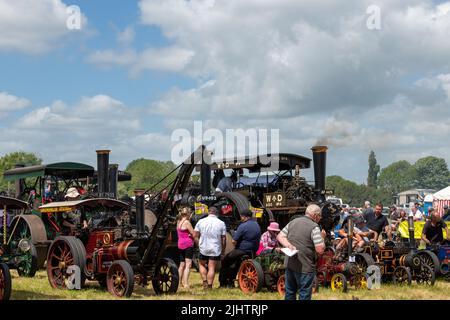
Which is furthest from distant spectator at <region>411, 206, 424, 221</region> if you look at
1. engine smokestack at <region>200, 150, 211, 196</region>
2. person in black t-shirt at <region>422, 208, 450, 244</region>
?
engine smokestack at <region>200, 150, 211, 196</region>

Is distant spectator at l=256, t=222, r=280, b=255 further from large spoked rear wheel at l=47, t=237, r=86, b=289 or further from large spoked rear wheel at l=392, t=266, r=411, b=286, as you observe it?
large spoked rear wheel at l=47, t=237, r=86, b=289

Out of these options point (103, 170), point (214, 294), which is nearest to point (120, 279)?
point (214, 294)

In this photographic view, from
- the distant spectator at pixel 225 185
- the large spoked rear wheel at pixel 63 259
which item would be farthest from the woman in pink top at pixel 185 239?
the distant spectator at pixel 225 185

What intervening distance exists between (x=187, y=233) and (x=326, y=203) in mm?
4668

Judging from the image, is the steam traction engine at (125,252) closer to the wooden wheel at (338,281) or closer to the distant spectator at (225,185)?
the wooden wheel at (338,281)

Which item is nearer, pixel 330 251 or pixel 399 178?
pixel 330 251

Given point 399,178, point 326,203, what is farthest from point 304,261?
point 399,178

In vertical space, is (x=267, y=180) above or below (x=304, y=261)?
above

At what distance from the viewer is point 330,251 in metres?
10.5

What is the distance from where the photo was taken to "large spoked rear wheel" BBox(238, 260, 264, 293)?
948 centimetres

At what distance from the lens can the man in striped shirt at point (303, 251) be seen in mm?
6754

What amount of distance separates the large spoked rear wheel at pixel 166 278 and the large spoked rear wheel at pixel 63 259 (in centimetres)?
122

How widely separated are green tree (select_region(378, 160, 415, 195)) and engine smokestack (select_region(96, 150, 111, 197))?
459 feet
